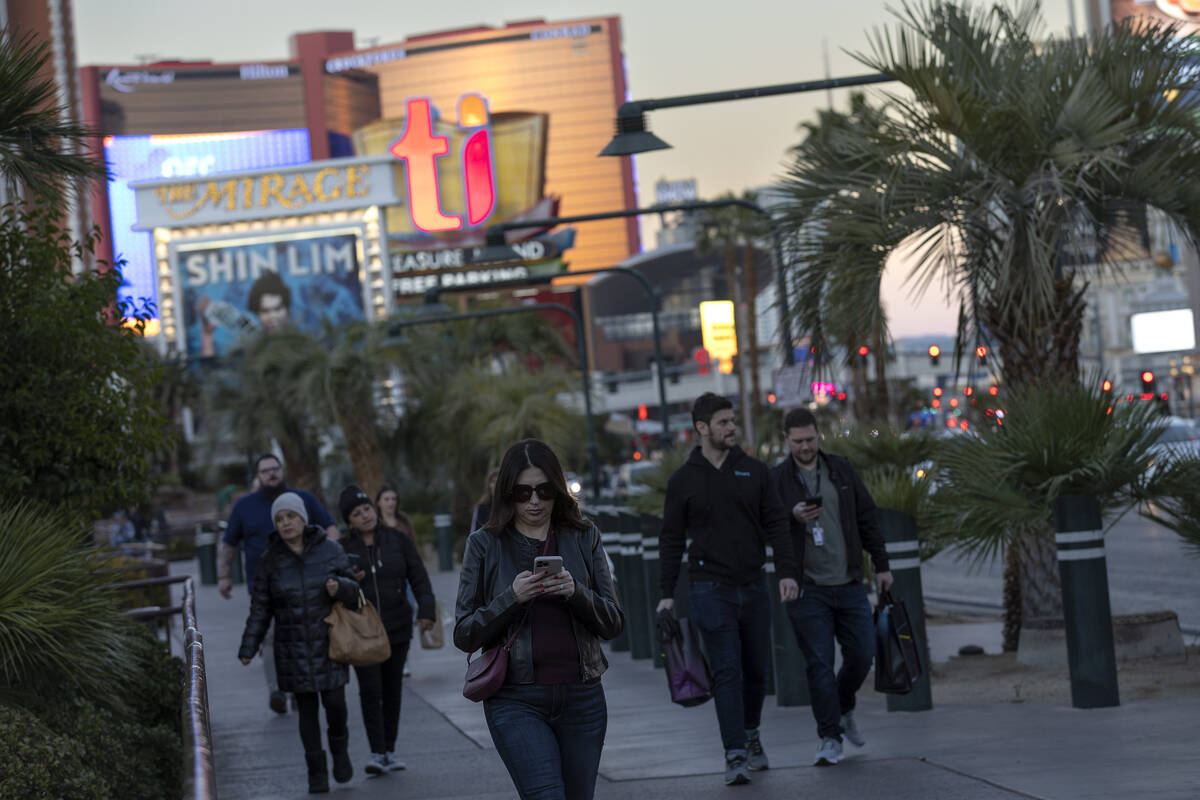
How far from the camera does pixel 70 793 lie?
7.11 metres

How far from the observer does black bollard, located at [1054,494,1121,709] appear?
9469 millimetres

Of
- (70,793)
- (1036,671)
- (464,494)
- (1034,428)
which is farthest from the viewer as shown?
(464,494)

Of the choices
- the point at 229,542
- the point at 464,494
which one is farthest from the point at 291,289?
the point at 229,542

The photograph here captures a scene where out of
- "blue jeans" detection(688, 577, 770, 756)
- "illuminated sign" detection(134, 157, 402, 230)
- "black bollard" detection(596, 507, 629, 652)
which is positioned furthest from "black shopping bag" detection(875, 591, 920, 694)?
"illuminated sign" detection(134, 157, 402, 230)

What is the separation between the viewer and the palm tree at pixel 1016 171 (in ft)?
39.9

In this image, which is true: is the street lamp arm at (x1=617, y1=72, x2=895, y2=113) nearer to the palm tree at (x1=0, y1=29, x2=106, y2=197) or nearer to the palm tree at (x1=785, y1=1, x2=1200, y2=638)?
the palm tree at (x1=785, y1=1, x2=1200, y2=638)

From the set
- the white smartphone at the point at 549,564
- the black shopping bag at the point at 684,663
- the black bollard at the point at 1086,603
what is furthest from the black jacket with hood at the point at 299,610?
the black bollard at the point at 1086,603

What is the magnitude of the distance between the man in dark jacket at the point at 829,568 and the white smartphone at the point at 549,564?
3.36m

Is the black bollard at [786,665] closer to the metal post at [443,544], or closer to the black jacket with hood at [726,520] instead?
the black jacket with hood at [726,520]

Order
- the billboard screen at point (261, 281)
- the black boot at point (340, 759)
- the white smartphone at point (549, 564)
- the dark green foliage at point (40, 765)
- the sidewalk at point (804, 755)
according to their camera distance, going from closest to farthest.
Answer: the white smartphone at point (549, 564) → the dark green foliage at point (40, 765) → the sidewalk at point (804, 755) → the black boot at point (340, 759) → the billboard screen at point (261, 281)

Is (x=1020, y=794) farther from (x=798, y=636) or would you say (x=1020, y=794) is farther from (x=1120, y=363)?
(x=1120, y=363)

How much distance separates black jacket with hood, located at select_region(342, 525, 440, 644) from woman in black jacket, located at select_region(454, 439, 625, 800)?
437 centimetres

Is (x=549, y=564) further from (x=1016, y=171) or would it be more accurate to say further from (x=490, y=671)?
(x=1016, y=171)

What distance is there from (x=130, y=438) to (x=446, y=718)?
2884 mm
